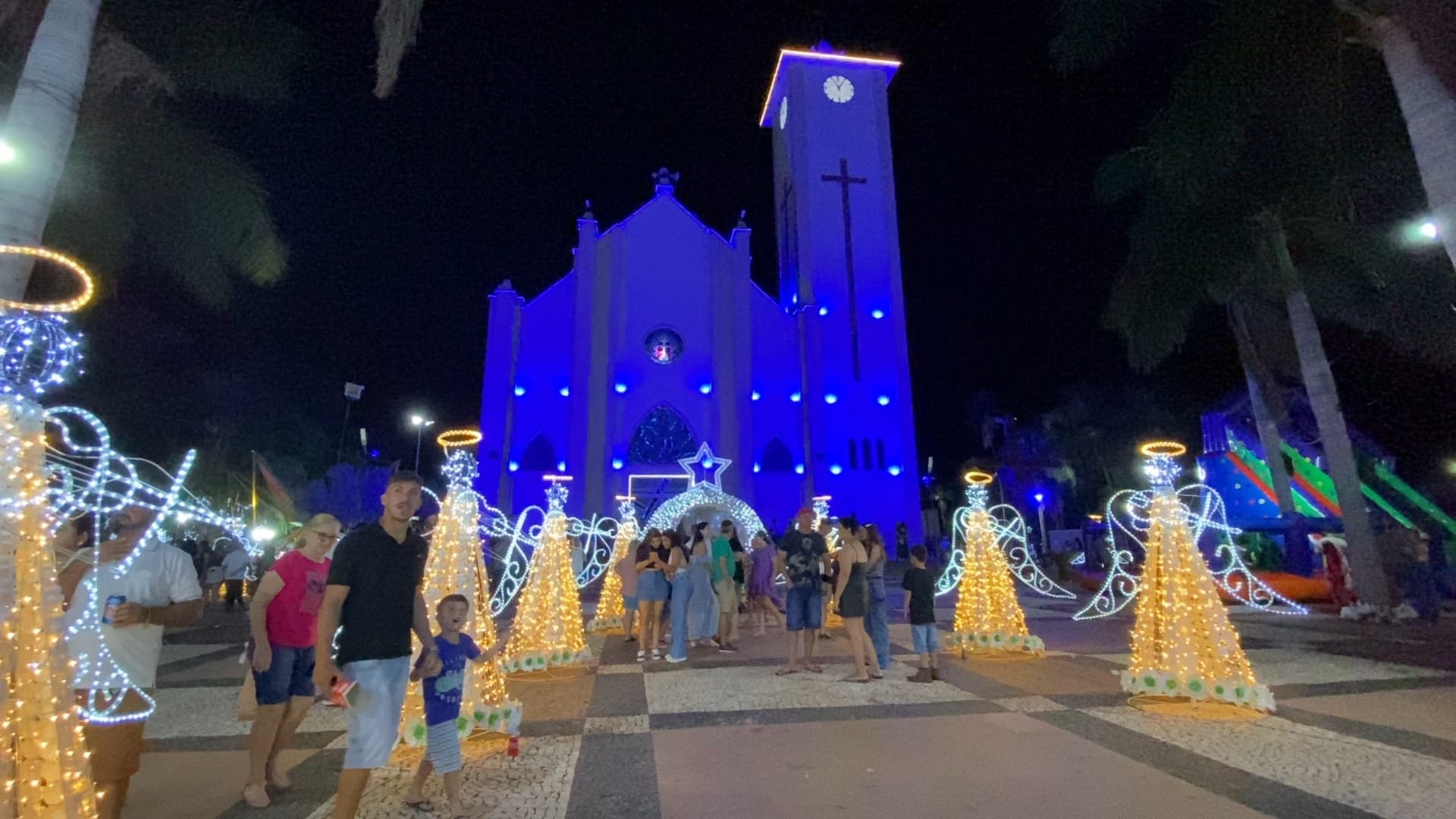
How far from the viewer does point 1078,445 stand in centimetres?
3675

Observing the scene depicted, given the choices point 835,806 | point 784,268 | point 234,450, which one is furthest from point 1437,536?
point 234,450

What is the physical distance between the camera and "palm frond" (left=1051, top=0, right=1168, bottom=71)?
9.45 m

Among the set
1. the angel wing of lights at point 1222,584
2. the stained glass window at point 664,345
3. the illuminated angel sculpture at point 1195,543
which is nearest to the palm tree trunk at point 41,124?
the illuminated angel sculpture at point 1195,543

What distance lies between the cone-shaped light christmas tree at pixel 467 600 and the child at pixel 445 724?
826 mm

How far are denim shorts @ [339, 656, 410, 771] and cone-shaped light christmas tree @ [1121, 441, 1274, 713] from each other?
5781mm

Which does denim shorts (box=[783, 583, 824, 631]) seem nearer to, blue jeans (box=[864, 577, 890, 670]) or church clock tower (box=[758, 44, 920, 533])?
blue jeans (box=[864, 577, 890, 670])

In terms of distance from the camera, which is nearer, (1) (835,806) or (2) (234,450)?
(1) (835,806)

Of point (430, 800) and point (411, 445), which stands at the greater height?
point (411, 445)

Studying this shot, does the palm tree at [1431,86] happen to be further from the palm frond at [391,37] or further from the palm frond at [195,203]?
the palm frond at [195,203]

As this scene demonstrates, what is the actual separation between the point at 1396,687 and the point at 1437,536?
15.4 metres

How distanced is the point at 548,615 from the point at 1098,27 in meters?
10.2

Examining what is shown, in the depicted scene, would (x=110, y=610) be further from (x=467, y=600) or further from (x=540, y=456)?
(x=540, y=456)

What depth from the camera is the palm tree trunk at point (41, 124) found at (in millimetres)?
4934

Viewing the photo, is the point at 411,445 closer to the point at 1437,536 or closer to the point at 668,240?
the point at 668,240
